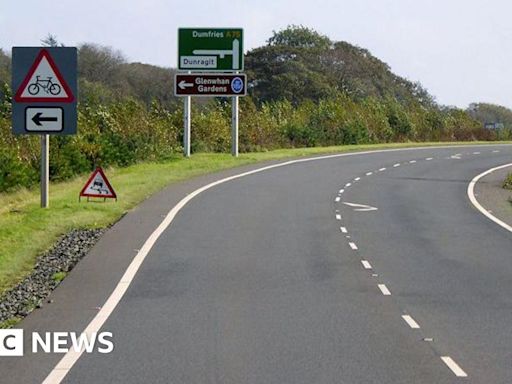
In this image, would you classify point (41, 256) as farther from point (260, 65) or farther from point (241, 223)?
point (260, 65)

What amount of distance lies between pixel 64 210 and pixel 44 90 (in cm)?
267

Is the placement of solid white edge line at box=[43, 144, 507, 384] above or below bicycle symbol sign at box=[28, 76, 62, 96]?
below

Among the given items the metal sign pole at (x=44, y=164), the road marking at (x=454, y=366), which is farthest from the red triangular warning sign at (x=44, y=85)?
the road marking at (x=454, y=366)

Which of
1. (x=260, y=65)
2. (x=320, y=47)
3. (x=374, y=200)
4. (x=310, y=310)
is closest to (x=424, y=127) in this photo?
(x=260, y=65)

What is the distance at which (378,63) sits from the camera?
324 ft

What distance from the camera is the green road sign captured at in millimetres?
38719

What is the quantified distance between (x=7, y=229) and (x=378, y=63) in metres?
83.4

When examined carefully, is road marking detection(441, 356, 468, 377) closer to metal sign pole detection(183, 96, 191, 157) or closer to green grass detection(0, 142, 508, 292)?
green grass detection(0, 142, 508, 292)

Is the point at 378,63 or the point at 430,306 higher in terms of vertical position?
the point at 378,63

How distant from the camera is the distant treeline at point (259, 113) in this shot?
36.8 m

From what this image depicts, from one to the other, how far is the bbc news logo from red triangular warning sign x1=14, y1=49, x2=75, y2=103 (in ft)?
31.0

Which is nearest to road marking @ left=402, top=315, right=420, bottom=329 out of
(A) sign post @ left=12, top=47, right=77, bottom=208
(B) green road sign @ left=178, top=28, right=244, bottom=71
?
(A) sign post @ left=12, top=47, right=77, bottom=208

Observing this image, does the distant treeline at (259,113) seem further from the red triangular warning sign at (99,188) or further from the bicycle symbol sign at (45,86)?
the bicycle symbol sign at (45,86)

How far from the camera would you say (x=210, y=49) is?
38.9 metres
